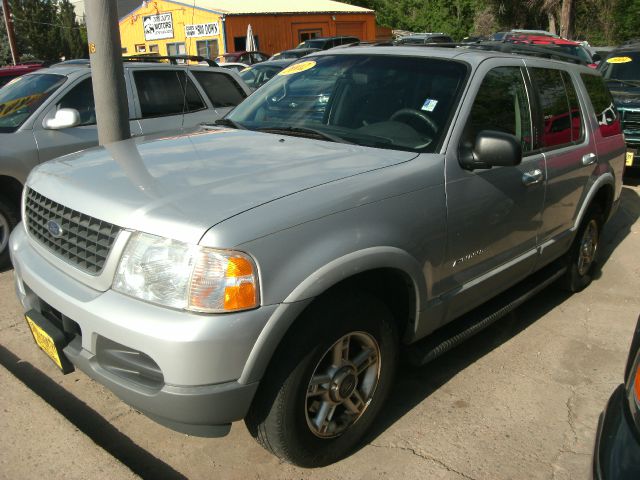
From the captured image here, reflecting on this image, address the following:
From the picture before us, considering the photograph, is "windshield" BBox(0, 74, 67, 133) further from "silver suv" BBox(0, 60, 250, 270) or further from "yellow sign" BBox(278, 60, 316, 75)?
"yellow sign" BBox(278, 60, 316, 75)

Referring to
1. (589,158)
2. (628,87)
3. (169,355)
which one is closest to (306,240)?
(169,355)

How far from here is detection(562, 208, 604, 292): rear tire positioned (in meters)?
4.62

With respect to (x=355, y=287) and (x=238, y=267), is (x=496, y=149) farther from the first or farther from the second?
(x=238, y=267)

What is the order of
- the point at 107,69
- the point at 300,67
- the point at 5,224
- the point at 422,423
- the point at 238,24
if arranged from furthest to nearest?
the point at 238,24, the point at 5,224, the point at 107,69, the point at 300,67, the point at 422,423

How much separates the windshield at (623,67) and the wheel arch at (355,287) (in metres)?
7.97

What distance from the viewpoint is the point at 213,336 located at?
85.2 inches

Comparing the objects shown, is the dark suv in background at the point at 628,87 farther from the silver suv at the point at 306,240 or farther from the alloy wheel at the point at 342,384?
the alloy wheel at the point at 342,384

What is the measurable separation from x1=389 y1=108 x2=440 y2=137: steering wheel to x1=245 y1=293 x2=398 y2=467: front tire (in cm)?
101

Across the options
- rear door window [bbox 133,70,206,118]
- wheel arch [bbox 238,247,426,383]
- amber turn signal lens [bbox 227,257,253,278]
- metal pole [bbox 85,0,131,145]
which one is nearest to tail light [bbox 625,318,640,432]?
wheel arch [bbox 238,247,426,383]

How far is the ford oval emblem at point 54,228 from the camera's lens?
269cm

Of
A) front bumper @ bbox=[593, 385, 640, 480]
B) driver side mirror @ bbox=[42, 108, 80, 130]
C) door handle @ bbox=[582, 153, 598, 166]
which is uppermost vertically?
driver side mirror @ bbox=[42, 108, 80, 130]

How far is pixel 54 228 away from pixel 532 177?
261cm

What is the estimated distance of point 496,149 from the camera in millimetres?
2982

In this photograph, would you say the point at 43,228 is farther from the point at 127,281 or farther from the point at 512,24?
the point at 512,24
